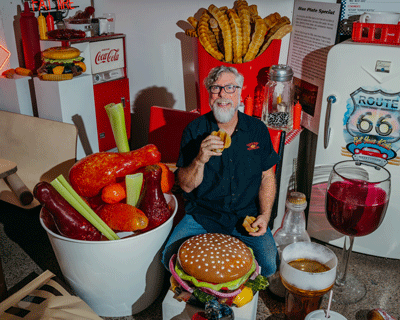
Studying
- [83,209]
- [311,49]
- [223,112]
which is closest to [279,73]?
[311,49]

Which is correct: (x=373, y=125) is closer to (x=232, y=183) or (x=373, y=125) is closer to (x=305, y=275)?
(x=232, y=183)

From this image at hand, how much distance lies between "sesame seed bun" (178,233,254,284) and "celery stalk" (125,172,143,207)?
1.13ft

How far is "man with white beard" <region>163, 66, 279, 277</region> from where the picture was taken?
1773 millimetres

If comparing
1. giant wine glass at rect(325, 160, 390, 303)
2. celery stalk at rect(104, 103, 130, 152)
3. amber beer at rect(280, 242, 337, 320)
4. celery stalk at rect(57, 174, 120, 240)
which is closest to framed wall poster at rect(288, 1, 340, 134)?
giant wine glass at rect(325, 160, 390, 303)

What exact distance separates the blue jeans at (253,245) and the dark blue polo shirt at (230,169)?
2.3 inches

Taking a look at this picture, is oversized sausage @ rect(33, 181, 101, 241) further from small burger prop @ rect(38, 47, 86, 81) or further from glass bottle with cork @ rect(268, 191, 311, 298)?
small burger prop @ rect(38, 47, 86, 81)

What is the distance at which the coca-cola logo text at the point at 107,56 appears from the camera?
334 centimetres

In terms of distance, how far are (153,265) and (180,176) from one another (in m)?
0.45

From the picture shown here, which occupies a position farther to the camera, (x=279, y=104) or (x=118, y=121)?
(x=279, y=104)

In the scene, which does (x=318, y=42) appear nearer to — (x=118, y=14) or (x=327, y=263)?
(x=327, y=263)

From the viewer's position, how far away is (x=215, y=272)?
4.69 feet

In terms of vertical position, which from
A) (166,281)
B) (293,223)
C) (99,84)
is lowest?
(166,281)

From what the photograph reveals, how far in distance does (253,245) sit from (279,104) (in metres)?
0.98

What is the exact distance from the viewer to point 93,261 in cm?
165
